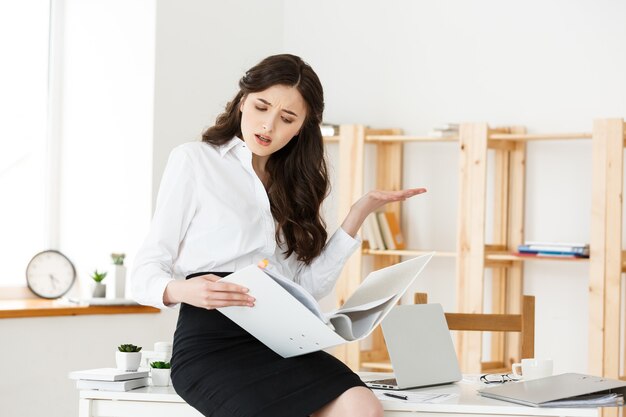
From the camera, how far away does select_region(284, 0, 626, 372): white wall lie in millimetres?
Result: 4379

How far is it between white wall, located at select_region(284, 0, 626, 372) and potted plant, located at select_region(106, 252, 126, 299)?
152 cm

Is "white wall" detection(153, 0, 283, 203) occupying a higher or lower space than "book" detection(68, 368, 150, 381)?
higher

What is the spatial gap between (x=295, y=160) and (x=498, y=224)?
2.41 m

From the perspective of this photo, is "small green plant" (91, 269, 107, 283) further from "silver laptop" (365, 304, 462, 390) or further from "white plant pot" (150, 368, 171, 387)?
"silver laptop" (365, 304, 462, 390)

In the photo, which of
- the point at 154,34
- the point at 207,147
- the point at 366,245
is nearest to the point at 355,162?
Result: the point at 366,245

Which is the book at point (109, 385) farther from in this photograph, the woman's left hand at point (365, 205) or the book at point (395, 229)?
the book at point (395, 229)

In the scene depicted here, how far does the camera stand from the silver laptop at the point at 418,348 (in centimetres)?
214

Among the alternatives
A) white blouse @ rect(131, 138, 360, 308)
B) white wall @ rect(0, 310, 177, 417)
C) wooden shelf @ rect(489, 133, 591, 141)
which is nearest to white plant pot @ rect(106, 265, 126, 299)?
white wall @ rect(0, 310, 177, 417)

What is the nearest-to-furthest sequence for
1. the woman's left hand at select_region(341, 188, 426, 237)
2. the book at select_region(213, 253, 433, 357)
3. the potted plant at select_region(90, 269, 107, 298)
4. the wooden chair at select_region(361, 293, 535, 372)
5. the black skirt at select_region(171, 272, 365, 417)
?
the book at select_region(213, 253, 433, 357)
the black skirt at select_region(171, 272, 365, 417)
the woman's left hand at select_region(341, 188, 426, 237)
the wooden chair at select_region(361, 293, 535, 372)
the potted plant at select_region(90, 269, 107, 298)

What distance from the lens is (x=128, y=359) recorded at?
2115 mm

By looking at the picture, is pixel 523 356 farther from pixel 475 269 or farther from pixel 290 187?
pixel 475 269

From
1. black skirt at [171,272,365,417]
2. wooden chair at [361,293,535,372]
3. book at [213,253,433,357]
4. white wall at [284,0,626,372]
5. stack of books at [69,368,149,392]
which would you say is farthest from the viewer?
white wall at [284,0,626,372]

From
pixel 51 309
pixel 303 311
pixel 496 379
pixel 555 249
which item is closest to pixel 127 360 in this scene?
pixel 303 311

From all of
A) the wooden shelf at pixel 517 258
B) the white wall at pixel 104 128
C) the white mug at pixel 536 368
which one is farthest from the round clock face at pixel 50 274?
the white mug at pixel 536 368
